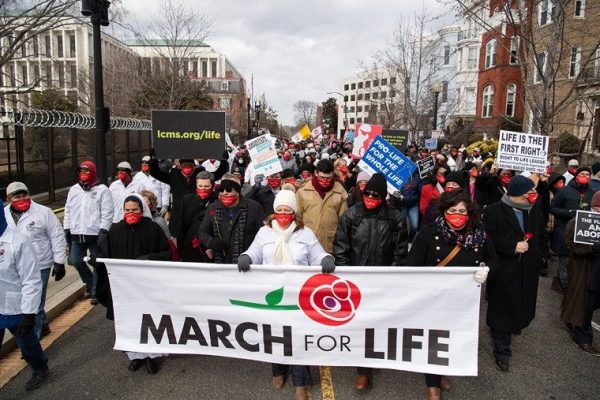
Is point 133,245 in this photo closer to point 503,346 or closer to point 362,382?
point 362,382

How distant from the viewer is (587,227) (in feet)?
15.9

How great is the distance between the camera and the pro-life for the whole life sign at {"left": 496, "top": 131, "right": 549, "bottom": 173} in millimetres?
7285

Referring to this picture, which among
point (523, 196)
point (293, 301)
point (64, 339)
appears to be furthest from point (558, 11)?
point (64, 339)

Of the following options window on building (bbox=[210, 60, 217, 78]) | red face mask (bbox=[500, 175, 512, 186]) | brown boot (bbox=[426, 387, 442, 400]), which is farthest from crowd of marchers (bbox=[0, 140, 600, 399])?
window on building (bbox=[210, 60, 217, 78])

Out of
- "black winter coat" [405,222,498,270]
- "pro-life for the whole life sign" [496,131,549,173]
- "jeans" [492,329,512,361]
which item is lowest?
"jeans" [492,329,512,361]

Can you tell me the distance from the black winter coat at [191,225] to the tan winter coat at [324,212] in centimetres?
117

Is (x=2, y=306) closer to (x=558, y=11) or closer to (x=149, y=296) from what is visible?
(x=149, y=296)

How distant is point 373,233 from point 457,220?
0.75 metres

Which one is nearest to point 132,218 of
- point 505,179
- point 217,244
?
point 217,244

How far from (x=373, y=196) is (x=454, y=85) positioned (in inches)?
1894

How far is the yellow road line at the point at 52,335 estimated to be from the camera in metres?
4.24

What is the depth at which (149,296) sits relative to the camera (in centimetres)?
406

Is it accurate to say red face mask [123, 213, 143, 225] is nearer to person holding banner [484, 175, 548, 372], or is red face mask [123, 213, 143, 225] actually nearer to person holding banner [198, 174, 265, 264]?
person holding banner [198, 174, 265, 264]

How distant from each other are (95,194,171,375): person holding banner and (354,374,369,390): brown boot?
6.03 feet
